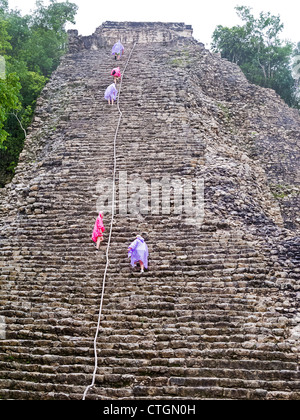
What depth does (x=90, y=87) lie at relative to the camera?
12156 mm

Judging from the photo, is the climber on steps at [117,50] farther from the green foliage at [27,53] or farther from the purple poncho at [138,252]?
the purple poncho at [138,252]

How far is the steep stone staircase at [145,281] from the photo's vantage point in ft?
14.2

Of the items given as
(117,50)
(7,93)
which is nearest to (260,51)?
(117,50)

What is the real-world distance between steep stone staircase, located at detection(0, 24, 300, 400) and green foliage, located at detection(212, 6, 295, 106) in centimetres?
1020

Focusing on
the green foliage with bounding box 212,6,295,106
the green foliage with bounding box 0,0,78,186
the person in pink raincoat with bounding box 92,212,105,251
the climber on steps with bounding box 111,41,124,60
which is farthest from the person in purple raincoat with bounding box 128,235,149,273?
the green foliage with bounding box 212,6,295,106

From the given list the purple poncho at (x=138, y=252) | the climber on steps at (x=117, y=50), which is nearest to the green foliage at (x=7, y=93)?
the purple poncho at (x=138, y=252)

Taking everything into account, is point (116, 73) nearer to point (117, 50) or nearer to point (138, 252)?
point (117, 50)

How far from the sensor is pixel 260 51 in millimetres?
19750

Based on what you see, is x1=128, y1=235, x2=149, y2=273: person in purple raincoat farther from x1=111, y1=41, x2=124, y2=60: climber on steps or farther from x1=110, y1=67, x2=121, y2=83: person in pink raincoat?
x1=111, y1=41, x2=124, y2=60: climber on steps

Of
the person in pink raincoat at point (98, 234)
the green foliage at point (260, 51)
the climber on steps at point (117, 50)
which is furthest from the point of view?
the green foliage at point (260, 51)

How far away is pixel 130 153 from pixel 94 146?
41.9 inches

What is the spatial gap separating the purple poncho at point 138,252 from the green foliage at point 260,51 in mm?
15722

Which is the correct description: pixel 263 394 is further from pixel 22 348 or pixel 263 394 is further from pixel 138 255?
pixel 22 348
